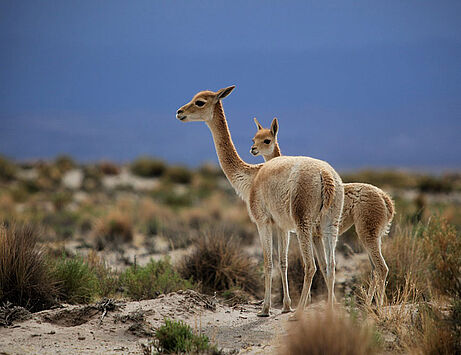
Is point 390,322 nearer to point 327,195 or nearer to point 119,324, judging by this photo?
point 327,195

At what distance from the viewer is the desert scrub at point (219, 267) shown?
10070 millimetres

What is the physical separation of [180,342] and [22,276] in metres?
3.20

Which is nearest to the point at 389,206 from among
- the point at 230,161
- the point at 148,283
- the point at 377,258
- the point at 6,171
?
the point at 377,258

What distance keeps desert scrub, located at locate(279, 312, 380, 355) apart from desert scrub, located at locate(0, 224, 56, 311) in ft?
15.3

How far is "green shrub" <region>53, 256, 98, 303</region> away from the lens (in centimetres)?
852

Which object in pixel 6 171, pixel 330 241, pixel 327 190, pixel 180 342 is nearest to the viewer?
pixel 180 342

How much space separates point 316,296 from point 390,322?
3693mm

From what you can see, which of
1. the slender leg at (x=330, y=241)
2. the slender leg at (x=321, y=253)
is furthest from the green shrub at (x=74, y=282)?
the slender leg at (x=330, y=241)

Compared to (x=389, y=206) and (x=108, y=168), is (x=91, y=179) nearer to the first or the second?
(x=108, y=168)

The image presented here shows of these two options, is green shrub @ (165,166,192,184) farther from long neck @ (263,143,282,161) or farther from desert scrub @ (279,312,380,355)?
desert scrub @ (279,312,380,355)

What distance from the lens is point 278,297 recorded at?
10.2 m

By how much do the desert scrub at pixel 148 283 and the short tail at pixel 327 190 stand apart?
12.2 feet

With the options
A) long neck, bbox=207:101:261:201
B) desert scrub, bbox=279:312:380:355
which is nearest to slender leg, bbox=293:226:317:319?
long neck, bbox=207:101:261:201

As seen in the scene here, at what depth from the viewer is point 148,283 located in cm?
926
